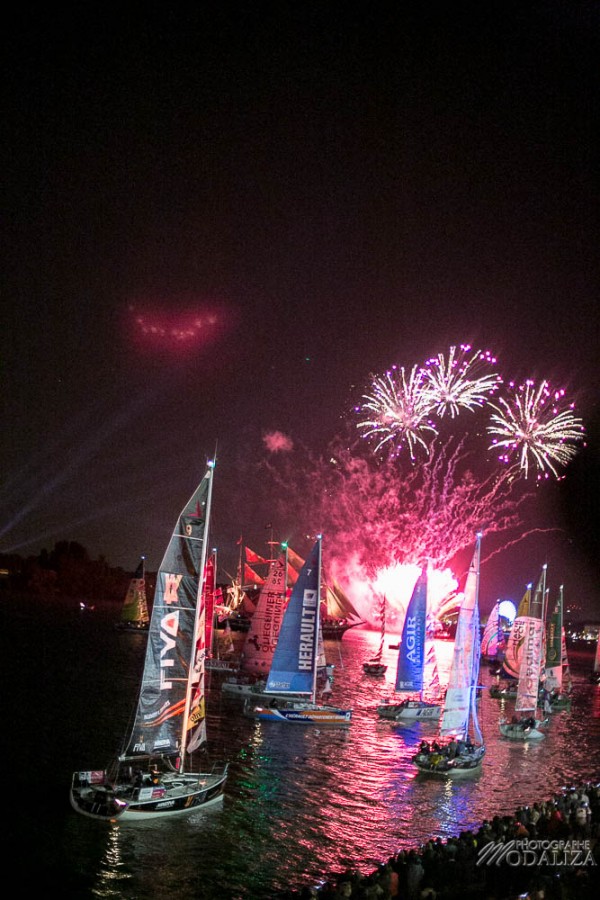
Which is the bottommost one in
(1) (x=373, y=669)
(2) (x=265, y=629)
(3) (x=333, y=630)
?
(1) (x=373, y=669)

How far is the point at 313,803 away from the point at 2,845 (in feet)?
38.0

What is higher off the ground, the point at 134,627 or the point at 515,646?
the point at 515,646

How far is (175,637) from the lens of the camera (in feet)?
86.2

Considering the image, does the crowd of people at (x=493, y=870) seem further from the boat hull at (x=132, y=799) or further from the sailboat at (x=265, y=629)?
the sailboat at (x=265, y=629)

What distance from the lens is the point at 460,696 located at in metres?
39.5

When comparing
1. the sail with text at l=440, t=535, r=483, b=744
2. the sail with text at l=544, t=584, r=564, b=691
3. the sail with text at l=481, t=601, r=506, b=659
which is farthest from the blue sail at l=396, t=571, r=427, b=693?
the sail with text at l=481, t=601, r=506, b=659

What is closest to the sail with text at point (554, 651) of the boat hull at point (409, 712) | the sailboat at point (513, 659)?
the sailboat at point (513, 659)

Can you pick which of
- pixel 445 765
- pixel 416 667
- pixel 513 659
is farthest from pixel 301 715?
pixel 513 659

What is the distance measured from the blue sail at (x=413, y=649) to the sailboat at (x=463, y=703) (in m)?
13.6

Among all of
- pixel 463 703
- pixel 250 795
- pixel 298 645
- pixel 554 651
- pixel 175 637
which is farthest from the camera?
pixel 554 651

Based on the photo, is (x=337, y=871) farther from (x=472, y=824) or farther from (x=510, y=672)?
(x=510, y=672)

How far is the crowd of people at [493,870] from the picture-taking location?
18.2m

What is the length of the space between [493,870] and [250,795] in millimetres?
12401

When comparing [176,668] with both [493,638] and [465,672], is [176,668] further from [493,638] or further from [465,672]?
[493,638]
